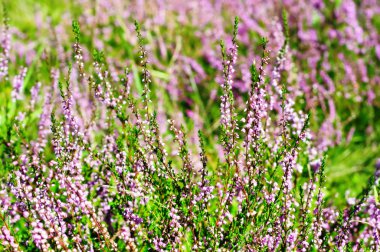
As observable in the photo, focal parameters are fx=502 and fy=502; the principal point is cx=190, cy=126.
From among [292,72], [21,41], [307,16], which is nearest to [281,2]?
[307,16]

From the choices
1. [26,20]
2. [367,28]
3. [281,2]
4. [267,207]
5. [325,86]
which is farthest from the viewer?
[26,20]

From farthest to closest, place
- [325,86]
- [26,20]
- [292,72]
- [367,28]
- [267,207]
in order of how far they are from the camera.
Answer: [26,20] → [367,28] → [325,86] → [292,72] → [267,207]

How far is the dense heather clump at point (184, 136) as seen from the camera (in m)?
2.51

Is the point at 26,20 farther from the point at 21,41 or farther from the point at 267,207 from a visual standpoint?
the point at 267,207

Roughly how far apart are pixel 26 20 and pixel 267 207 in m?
6.07

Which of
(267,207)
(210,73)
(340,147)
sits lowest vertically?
(267,207)

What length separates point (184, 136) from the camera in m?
2.44

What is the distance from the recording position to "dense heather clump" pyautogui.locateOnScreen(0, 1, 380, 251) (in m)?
2.51

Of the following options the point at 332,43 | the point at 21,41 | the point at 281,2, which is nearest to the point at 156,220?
the point at 332,43

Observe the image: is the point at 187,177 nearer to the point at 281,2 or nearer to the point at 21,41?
the point at 281,2

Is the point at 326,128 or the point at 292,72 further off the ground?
the point at 292,72

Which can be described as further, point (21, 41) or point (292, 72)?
point (21, 41)

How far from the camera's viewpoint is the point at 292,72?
14.9 feet

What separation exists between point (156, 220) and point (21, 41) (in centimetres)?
488
